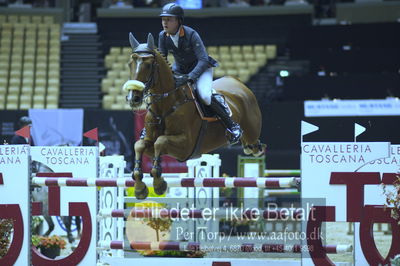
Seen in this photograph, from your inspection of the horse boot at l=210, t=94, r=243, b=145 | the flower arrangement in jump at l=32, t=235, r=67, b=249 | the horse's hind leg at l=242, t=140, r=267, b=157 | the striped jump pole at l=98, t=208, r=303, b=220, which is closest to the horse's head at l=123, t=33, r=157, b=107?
the horse boot at l=210, t=94, r=243, b=145

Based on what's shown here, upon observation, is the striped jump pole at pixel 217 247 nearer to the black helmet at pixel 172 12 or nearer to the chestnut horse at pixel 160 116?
the chestnut horse at pixel 160 116

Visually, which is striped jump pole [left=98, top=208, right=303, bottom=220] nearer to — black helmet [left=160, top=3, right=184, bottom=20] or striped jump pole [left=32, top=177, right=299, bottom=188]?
striped jump pole [left=32, top=177, right=299, bottom=188]

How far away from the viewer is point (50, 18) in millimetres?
20969

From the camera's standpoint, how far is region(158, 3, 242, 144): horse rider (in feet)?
20.6

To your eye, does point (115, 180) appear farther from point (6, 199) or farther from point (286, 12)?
point (286, 12)

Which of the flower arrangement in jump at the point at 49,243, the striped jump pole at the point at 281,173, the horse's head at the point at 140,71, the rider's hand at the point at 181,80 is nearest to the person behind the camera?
the horse's head at the point at 140,71

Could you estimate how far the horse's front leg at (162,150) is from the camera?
588 centimetres

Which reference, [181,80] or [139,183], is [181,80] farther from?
[139,183]

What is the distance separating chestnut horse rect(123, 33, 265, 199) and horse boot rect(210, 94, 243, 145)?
0.35 feet

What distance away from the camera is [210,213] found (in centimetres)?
610

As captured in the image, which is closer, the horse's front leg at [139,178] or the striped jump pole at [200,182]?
the striped jump pole at [200,182]

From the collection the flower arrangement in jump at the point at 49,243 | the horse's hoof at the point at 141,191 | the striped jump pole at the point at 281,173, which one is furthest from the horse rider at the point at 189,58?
the striped jump pole at the point at 281,173

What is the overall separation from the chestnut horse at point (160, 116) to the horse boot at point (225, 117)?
106 millimetres

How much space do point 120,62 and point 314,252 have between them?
43.6 ft
